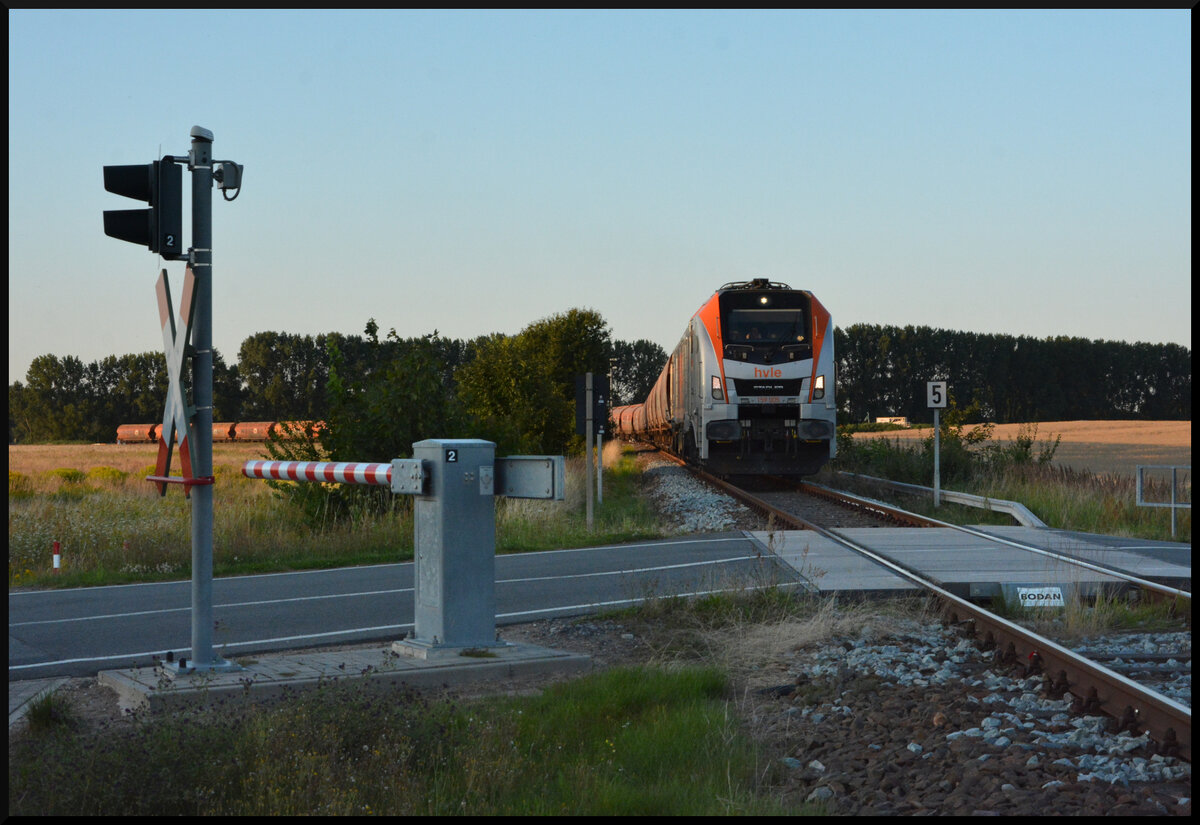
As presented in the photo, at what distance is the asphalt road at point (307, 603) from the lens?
8.62 metres

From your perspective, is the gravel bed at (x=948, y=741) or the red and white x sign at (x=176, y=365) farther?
the red and white x sign at (x=176, y=365)

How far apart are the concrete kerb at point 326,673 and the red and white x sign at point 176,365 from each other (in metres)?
1.24

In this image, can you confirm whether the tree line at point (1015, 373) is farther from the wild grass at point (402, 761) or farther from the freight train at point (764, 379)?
the wild grass at point (402, 761)

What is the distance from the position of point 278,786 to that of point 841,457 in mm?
28579

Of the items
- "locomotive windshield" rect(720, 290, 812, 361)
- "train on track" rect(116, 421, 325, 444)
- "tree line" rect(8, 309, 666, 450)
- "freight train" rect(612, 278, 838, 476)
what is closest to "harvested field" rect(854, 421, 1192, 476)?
"freight train" rect(612, 278, 838, 476)

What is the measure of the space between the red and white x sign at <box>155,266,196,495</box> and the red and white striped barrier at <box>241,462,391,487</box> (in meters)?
1.18

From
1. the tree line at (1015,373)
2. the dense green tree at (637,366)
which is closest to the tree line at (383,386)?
the dense green tree at (637,366)

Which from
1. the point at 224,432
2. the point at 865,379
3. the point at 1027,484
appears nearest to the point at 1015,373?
the point at 865,379

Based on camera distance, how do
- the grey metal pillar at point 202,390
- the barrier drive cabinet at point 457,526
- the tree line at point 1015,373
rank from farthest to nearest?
the tree line at point 1015,373 → the barrier drive cabinet at point 457,526 → the grey metal pillar at point 202,390

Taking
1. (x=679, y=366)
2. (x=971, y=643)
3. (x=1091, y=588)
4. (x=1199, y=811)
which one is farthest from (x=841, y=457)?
(x=1199, y=811)

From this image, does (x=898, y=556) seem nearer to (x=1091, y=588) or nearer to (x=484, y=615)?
(x=1091, y=588)

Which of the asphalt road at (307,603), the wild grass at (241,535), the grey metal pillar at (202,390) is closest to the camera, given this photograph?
the grey metal pillar at (202,390)

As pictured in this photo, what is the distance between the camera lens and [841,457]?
3198 centimetres

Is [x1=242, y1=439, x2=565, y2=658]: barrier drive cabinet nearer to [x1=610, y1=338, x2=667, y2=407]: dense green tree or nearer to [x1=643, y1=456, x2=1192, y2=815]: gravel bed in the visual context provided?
[x1=643, y1=456, x2=1192, y2=815]: gravel bed
